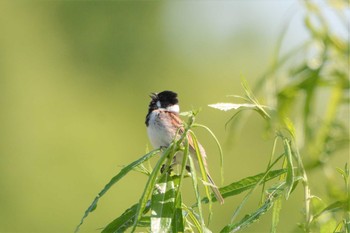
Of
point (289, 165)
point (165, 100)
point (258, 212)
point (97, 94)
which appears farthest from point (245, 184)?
point (97, 94)

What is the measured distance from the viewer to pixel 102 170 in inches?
803

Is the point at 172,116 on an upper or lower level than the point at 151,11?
lower

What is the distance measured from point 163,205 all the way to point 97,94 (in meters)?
22.7

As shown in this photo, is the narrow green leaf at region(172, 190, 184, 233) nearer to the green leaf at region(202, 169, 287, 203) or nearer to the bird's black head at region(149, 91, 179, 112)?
the green leaf at region(202, 169, 287, 203)

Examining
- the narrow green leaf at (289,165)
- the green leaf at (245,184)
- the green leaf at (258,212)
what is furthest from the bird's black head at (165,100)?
the narrow green leaf at (289,165)

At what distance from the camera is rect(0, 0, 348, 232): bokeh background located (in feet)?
64.2

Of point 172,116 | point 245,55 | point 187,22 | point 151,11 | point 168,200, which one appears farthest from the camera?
point 151,11

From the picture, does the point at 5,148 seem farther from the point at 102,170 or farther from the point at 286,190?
the point at 286,190

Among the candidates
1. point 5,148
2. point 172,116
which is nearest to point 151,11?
point 5,148

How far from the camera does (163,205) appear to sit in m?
1.87

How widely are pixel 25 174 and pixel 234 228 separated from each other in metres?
19.2

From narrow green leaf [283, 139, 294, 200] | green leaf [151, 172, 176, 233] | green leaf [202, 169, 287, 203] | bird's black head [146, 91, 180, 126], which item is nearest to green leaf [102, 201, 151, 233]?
green leaf [151, 172, 176, 233]

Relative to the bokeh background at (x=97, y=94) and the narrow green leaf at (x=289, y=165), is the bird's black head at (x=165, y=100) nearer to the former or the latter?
the narrow green leaf at (x=289, y=165)

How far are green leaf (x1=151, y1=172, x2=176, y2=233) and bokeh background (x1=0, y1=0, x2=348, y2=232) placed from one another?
13.5 meters
